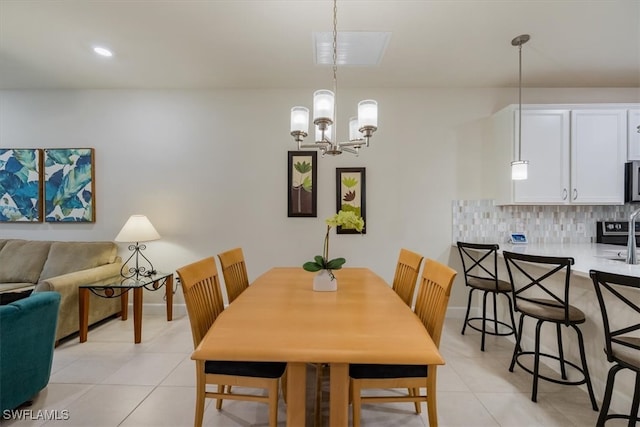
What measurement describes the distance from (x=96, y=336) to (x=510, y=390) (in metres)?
3.64

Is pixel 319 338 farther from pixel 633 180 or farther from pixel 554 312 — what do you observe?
pixel 633 180

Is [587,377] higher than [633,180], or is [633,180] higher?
[633,180]

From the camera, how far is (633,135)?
2895 millimetres

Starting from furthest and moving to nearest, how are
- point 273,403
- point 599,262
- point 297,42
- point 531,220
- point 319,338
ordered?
1. point 531,220
2. point 297,42
3. point 599,262
4. point 273,403
5. point 319,338

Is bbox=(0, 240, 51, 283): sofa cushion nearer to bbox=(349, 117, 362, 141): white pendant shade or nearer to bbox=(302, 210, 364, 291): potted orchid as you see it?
bbox=(302, 210, 364, 291): potted orchid

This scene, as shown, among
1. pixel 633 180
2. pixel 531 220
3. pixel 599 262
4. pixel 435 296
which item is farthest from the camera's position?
pixel 531 220

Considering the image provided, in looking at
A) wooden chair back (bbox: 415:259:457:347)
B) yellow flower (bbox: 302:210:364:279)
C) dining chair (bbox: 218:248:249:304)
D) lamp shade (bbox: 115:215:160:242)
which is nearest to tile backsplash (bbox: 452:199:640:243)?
wooden chair back (bbox: 415:259:457:347)

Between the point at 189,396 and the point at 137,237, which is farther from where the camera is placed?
the point at 137,237

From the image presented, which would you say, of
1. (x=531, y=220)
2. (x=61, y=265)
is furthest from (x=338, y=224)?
(x=61, y=265)

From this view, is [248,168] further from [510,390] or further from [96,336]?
[510,390]

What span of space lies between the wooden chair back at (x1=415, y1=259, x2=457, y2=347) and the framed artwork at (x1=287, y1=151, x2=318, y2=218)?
1.80 meters

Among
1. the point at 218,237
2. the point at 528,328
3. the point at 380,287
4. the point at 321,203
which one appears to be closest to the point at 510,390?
the point at 528,328

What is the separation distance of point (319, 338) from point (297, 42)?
94.0 inches

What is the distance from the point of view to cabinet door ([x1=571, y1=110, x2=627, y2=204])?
2.91 meters
